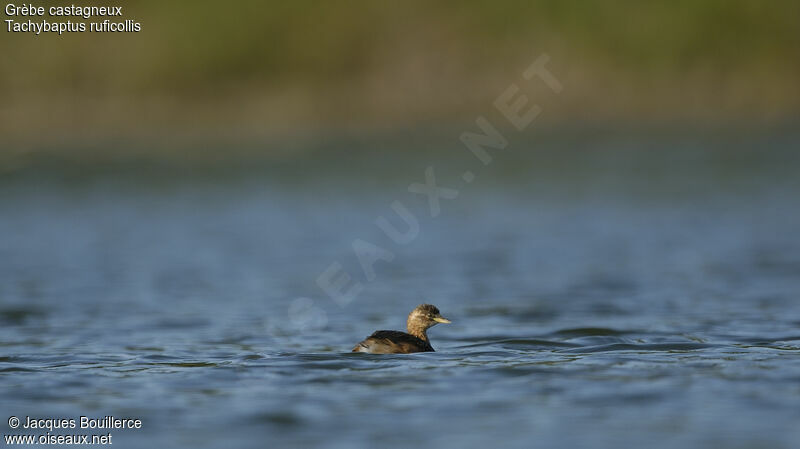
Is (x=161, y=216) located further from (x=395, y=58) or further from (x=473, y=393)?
(x=473, y=393)

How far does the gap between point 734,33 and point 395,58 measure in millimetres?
8905

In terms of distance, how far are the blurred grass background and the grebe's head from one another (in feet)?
83.0

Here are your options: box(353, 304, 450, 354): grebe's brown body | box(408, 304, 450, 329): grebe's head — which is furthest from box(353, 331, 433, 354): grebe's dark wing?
box(408, 304, 450, 329): grebe's head

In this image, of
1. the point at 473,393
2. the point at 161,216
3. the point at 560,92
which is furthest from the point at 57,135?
the point at 473,393

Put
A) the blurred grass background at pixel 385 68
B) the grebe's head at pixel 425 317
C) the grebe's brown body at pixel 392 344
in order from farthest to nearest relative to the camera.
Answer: the blurred grass background at pixel 385 68, the grebe's head at pixel 425 317, the grebe's brown body at pixel 392 344

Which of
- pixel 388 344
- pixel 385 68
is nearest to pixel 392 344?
pixel 388 344

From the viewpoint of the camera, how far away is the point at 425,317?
1327 cm

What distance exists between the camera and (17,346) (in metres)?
13.8

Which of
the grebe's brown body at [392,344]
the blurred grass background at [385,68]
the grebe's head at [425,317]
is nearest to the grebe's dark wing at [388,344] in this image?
the grebe's brown body at [392,344]

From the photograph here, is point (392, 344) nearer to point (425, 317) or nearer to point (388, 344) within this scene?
point (388, 344)

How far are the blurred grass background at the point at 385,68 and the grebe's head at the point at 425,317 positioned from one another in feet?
83.0

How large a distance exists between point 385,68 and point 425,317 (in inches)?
1024

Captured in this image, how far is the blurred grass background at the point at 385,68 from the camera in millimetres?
37938

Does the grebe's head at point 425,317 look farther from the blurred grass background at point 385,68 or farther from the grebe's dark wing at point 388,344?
the blurred grass background at point 385,68
